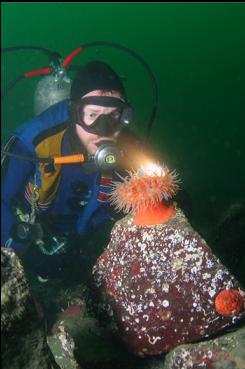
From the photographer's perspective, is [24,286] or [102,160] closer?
[24,286]

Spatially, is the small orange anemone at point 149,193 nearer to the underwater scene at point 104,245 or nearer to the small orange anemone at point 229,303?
the underwater scene at point 104,245

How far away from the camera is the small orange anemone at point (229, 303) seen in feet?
8.34

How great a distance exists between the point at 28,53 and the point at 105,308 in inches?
2856

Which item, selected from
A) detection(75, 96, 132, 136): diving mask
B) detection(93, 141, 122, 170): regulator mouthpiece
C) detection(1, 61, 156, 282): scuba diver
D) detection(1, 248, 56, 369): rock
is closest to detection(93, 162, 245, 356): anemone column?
detection(1, 248, 56, 369): rock

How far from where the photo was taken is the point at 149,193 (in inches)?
108

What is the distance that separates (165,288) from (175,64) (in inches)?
3980

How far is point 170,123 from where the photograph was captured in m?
37.0

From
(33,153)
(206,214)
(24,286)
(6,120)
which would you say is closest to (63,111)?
(33,153)

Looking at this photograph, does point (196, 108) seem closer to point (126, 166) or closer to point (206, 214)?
point (206, 214)

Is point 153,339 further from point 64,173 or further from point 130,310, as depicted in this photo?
point 64,173

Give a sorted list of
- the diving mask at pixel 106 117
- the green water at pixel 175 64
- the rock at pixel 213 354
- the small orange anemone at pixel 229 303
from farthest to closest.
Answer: the green water at pixel 175 64
the diving mask at pixel 106 117
the small orange anemone at pixel 229 303
the rock at pixel 213 354

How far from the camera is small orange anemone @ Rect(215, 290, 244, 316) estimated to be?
2.54 m

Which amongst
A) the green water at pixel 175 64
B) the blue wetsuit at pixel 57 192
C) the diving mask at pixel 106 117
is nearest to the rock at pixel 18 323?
the blue wetsuit at pixel 57 192

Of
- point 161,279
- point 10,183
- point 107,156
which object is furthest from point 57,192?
point 161,279
